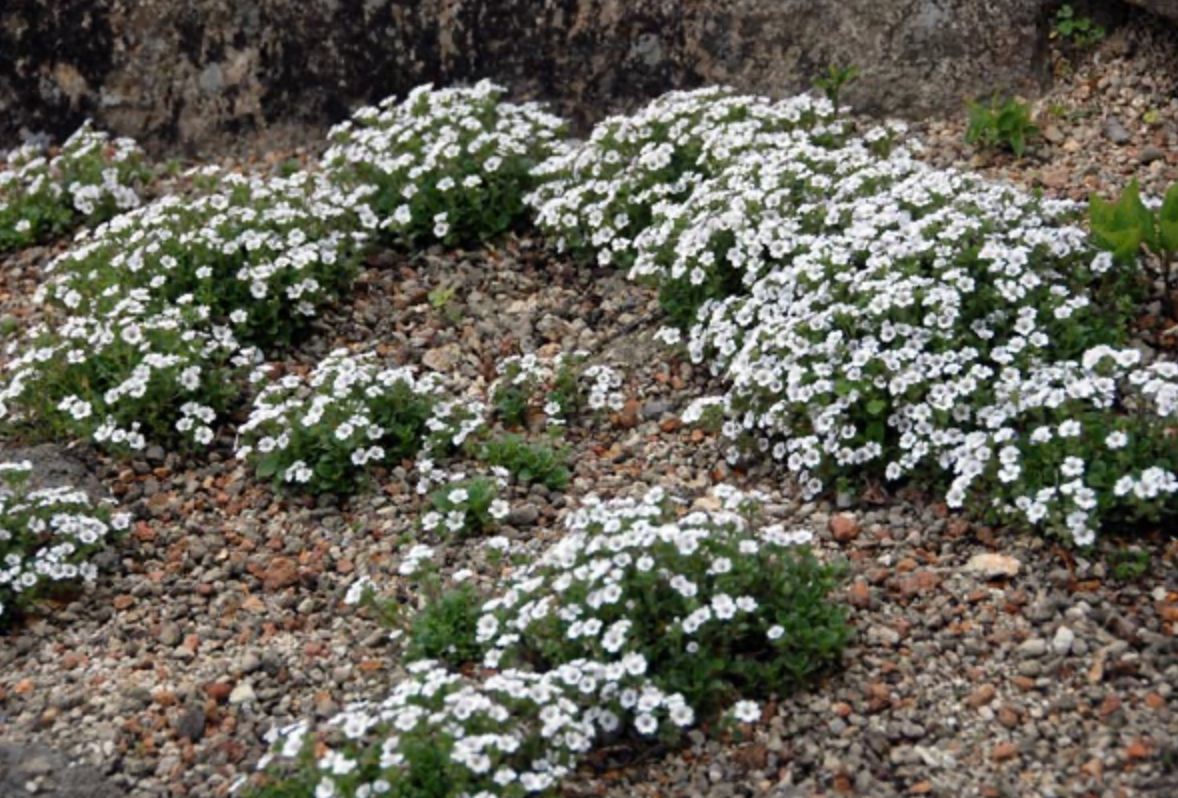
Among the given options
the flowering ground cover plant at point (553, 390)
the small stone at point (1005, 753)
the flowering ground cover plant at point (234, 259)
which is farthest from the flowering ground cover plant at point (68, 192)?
the small stone at point (1005, 753)

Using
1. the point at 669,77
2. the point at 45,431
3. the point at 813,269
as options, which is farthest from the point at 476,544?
the point at 669,77

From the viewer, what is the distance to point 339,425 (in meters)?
Answer: 6.34

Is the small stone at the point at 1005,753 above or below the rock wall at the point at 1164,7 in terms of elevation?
below

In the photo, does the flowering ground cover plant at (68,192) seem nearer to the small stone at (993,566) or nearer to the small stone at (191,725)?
the small stone at (191,725)

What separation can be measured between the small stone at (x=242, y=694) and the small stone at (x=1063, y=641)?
8.29 ft

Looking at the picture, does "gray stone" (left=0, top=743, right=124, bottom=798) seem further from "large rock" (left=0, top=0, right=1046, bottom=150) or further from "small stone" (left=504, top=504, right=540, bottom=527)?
"large rock" (left=0, top=0, right=1046, bottom=150)

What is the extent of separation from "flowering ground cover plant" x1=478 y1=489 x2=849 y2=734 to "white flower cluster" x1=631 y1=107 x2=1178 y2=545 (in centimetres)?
80

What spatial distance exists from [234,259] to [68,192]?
1.66 metres

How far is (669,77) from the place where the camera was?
337 inches

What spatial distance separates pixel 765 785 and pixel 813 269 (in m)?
2.18

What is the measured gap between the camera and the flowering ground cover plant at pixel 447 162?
7.68m

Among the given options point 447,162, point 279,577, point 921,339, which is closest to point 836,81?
point 447,162

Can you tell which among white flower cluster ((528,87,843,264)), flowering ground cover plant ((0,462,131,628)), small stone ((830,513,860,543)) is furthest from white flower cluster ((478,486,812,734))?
white flower cluster ((528,87,843,264))

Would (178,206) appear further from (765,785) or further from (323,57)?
(765,785)
